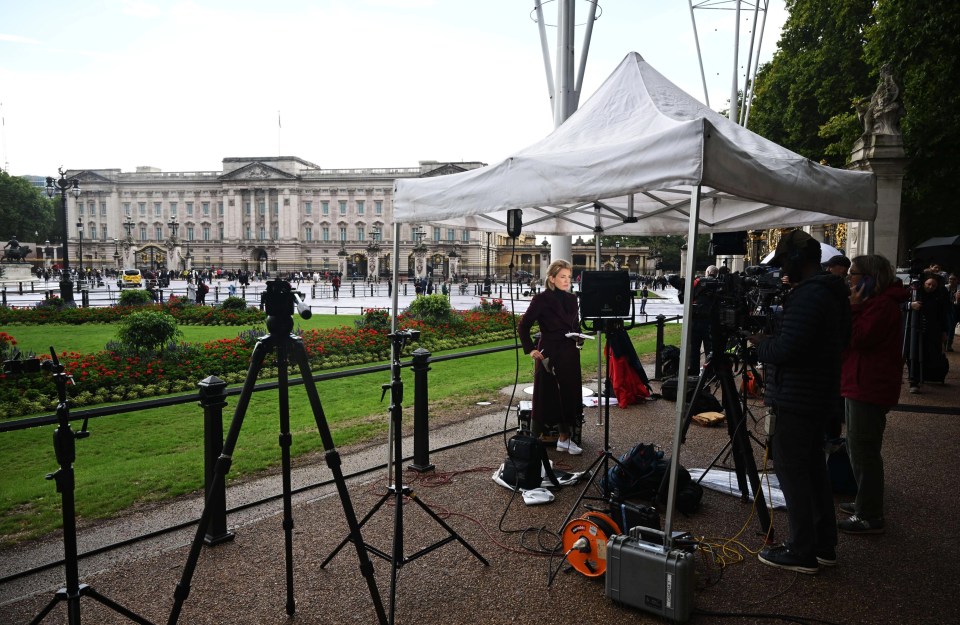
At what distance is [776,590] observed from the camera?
3.74 m

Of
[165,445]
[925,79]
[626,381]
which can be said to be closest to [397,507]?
[165,445]

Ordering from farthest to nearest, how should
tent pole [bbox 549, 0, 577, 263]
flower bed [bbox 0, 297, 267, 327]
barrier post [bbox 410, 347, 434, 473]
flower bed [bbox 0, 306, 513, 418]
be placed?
flower bed [bbox 0, 297, 267, 327], tent pole [bbox 549, 0, 577, 263], flower bed [bbox 0, 306, 513, 418], barrier post [bbox 410, 347, 434, 473]

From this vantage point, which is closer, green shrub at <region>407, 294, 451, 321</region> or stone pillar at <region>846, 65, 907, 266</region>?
stone pillar at <region>846, 65, 907, 266</region>

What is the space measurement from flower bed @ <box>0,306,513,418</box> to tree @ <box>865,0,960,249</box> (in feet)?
48.4

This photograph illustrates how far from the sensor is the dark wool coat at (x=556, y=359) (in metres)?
6.33

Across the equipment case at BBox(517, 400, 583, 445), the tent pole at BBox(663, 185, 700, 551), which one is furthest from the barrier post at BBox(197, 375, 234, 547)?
the tent pole at BBox(663, 185, 700, 551)

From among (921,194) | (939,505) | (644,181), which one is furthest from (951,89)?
(644,181)

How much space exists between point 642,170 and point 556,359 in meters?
2.89

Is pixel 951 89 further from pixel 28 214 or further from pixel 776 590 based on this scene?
pixel 28 214

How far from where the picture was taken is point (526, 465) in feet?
17.3

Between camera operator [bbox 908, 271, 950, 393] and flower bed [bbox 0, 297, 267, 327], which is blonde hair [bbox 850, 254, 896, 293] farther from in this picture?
flower bed [bbox 0, 297, 267, 327]

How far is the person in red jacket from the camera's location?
4410mm

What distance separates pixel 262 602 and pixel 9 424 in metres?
1.86

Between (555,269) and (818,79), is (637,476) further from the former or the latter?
(818,79)
